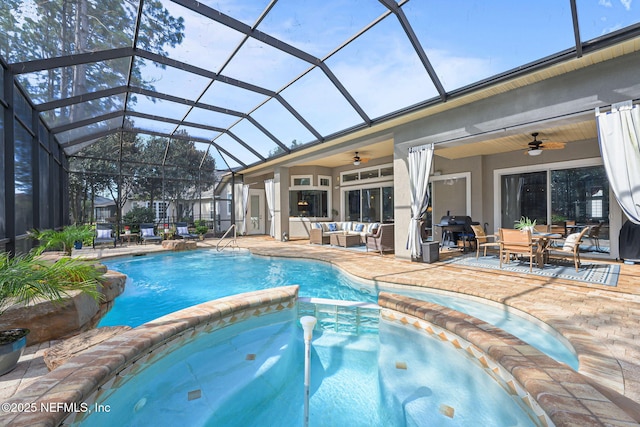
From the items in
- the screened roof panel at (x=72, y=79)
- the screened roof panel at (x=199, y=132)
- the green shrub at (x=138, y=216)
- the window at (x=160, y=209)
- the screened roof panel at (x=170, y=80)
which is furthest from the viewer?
the window at (x=160, y=209)

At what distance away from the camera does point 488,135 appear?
5656 mm

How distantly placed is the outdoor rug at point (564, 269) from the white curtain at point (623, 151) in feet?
4.11

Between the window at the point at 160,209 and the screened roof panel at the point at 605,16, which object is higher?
the screened roof panel at the point at 605,16

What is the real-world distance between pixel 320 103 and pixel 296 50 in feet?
6.00

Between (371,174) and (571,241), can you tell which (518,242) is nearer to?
(571,241)

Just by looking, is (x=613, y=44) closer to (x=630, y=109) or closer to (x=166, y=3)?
(x=630, y=109)

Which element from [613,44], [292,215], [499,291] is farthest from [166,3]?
[292,215]

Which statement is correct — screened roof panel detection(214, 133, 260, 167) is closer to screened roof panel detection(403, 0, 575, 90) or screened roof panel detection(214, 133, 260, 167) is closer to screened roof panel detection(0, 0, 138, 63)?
screened roof panel detection(0, 0, 138, 63)

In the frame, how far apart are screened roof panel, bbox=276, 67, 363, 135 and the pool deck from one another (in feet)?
12.2

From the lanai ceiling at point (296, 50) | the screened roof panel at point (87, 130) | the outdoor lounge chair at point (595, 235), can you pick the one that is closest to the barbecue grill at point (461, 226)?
the lanai ceiling at point (296, 50)

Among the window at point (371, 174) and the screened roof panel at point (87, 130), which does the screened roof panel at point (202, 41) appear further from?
the window at point (371, 174)

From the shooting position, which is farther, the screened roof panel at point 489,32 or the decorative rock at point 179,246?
the decorative rock at point 179,246

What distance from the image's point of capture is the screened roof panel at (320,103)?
668 cm

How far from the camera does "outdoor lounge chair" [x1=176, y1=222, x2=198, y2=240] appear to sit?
12.5 meters
